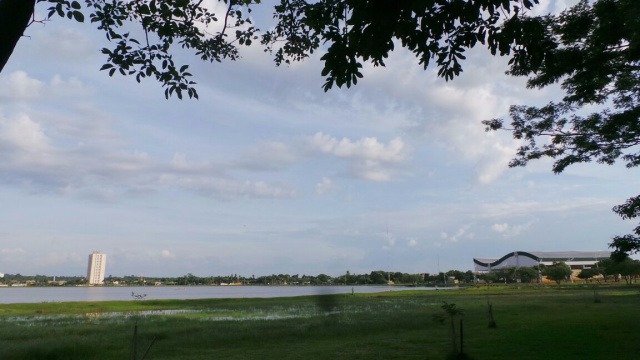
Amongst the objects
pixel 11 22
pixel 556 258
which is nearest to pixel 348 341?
pixel 11 22

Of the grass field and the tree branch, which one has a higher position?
the tree branch

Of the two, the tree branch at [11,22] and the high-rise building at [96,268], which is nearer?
the tree branch at [11,22]

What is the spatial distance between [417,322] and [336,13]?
1966 cm

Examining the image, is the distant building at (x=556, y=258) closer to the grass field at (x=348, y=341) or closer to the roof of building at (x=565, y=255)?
the roof of building at (x=565, y=255)

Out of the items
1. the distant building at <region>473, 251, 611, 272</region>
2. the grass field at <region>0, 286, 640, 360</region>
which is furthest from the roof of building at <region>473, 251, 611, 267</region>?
the grass field at <region>0, 286, 640, 360</region>

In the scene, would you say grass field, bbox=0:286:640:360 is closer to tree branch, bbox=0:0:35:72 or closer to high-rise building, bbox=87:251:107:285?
tree branch, bbox=0:0:35:72

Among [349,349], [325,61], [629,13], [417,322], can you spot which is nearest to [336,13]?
[325,61]

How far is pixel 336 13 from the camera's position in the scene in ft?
15.7

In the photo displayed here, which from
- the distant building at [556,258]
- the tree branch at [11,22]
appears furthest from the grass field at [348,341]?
the distant building at [556,258]

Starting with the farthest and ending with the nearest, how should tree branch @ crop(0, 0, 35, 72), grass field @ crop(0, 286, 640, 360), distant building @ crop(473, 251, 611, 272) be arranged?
1. distant building @ crop(473, 251, 611, 272)
2. grass field @ crop(0, 286, 640, 360)
3. tree branch @ crop(0, 0, 35, 72)

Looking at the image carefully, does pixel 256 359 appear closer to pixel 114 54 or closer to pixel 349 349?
pixel 349 349

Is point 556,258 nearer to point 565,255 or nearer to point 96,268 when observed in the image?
point 565,255

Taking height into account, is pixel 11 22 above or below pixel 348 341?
above

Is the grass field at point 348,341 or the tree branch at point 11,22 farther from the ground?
the tree branch at point 11,22
